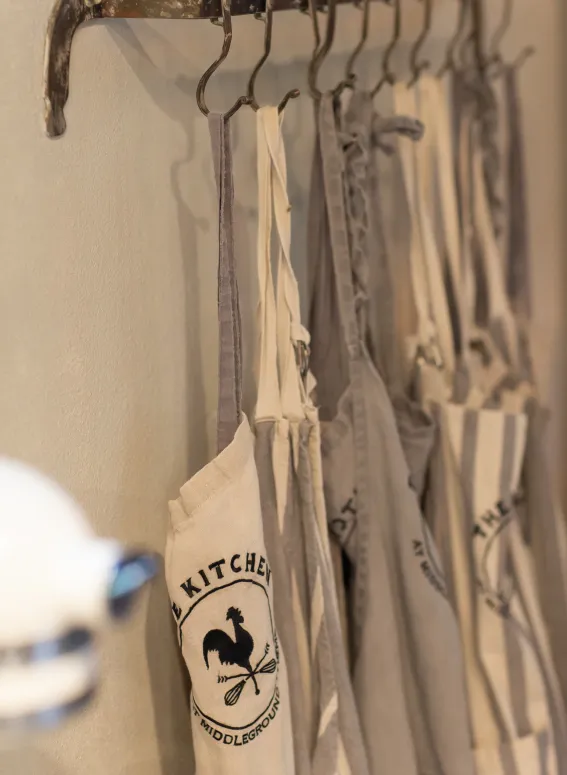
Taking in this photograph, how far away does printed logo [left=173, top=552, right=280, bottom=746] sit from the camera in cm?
45

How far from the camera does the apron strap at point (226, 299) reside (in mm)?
456

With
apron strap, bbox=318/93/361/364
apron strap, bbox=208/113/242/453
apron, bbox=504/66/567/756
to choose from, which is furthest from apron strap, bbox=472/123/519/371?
apron strap, bbox=208/113/242/453

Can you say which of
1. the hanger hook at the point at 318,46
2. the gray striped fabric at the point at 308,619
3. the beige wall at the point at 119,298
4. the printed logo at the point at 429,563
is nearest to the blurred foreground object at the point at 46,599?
the beige wall at the point at 119,298

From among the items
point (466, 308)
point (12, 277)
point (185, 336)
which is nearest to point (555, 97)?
point (466, 308)

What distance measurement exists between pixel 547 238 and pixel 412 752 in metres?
0.57

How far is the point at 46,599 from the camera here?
1.35 ft

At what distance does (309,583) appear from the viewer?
0.52 m

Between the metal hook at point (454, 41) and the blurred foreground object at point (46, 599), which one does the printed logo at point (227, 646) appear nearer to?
the blurred foreground object at point (46, 599)

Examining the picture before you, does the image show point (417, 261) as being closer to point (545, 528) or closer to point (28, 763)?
point (545, 528)

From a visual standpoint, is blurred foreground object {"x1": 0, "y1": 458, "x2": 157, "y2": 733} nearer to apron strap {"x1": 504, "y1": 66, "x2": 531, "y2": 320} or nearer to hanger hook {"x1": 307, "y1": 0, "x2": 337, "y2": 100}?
hanger hook {"x1": 307, "y1": 0, "x2": 337, "y2": 100}

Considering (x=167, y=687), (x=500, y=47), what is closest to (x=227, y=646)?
(x=167, y=687)

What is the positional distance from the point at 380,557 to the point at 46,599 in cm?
27

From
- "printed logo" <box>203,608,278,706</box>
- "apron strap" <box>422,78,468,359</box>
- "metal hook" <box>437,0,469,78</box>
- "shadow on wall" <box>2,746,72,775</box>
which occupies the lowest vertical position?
"shadow on wall" <box>2,746,72,775</box>

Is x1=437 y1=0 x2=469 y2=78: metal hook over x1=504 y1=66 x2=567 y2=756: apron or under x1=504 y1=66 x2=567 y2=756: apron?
over
